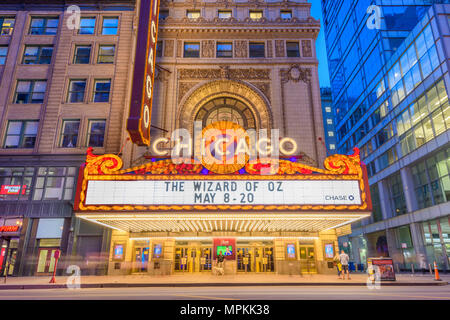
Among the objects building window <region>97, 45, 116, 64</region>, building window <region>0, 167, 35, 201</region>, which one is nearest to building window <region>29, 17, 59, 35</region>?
building window <region>97, 45, 116, 64</region>

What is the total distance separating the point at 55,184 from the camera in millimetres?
21547

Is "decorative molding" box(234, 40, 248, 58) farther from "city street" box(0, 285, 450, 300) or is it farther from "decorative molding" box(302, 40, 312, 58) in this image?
"city street" box(0, 285, 450, 300)

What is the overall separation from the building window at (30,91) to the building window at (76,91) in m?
2.26

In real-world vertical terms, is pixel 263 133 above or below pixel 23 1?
below

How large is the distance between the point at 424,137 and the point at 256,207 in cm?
2249

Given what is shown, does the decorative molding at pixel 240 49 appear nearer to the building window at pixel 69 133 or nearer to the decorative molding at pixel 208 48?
the decorative molding at pixel 208 48

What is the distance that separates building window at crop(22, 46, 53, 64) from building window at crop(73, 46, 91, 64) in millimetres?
2247

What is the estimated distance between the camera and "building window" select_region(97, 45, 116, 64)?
974 inches

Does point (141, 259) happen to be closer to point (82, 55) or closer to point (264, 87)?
point (264, 87)

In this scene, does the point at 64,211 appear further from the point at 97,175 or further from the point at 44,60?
the point at 44,60

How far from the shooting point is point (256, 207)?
14.1m

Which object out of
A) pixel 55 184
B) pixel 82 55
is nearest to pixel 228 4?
pixel 82 55

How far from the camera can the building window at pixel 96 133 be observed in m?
22.5
